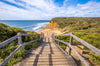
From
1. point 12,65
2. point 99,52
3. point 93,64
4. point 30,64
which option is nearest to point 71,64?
point 93,64

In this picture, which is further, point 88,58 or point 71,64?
point 88,58

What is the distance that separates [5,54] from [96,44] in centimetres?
619

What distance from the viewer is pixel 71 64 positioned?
7.30 ft

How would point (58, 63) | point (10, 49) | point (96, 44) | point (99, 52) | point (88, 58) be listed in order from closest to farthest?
1. point (99, 52)
2. point (58, 63)
3. point (88, 58)
4. point (10, 49)
5. point (96, 44)

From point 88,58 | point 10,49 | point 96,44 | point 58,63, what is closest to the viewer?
point 58,63

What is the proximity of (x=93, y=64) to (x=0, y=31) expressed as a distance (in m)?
5.44

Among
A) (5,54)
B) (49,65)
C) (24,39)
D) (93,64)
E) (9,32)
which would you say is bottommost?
(93,64)

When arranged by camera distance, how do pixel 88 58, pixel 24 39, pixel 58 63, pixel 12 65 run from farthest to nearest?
pixel 24 39 → pixel 88 58 → pixel 58 63 → pixel 12 65

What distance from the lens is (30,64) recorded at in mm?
2242

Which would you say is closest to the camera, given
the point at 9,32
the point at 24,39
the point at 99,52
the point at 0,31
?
the point at 99,52

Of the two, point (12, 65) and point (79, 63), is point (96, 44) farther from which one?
point (12, 65)

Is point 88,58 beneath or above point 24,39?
beneath

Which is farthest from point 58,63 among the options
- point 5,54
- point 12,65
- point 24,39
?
point 24,39

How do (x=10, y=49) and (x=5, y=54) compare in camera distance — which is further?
(x=10, y=49)
